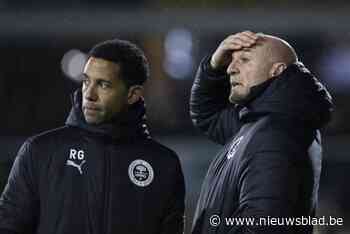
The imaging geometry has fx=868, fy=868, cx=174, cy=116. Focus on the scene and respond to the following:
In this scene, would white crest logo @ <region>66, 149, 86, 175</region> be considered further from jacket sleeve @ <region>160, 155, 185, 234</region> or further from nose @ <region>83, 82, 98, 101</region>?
jacket sleeve @ <region>160, 155, 185, 234</region>

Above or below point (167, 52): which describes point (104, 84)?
above

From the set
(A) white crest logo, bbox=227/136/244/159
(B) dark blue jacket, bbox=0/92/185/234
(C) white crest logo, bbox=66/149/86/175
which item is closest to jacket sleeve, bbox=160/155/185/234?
(B) dark blue jacket, bbox=0/92/185/234

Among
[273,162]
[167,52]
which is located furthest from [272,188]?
[167,52]

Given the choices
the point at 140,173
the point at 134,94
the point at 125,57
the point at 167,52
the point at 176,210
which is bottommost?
the point at 176,210

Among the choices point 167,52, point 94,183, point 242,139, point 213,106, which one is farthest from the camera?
point 167,52

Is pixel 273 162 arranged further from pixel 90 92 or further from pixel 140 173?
pixel 90 92

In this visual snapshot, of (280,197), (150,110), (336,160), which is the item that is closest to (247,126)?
(280,197)

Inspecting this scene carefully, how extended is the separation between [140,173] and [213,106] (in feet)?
2.43

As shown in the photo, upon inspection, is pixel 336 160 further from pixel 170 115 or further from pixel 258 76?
pixel 258 76

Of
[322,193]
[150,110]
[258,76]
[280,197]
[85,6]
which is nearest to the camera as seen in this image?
[280,197]

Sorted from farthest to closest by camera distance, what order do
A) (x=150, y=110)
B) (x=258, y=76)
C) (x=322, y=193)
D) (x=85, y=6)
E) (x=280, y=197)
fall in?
(x=85, y=6) → (x=150, y=110) → (x=322, y=193) → (x=258, y=76) → (x=280, y=197)

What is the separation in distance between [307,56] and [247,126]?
4540mm

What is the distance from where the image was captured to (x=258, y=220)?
2.55 meters

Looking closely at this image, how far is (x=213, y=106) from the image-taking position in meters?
3.40
